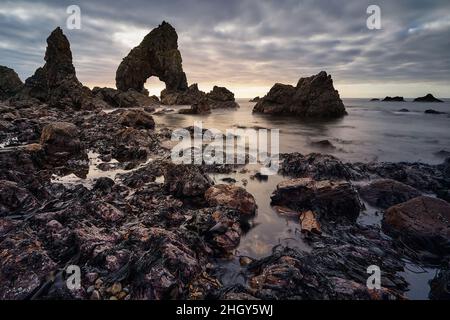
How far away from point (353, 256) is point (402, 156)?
1759 cm

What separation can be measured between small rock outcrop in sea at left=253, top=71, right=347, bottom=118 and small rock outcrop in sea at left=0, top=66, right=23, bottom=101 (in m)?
93.9

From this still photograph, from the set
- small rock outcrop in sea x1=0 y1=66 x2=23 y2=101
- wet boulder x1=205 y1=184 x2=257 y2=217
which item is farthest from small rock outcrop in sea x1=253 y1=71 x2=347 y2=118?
small rock outcrop in sea x1=0 y1=66 x2=23 y2=101

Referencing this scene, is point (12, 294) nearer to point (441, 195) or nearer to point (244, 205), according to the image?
point (244, 205)

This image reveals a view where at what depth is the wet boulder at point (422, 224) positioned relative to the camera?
690cm

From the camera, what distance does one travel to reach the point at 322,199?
905 centimetres

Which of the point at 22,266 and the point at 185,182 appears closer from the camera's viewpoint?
the point at 22,266

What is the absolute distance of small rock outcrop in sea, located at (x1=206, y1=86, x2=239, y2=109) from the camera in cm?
11261

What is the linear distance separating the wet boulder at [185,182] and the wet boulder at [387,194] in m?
6.20

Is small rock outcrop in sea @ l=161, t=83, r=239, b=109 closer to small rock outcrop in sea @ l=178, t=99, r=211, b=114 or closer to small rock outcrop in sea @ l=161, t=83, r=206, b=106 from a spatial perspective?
small rock outcrop in sea @ l=161, t=83, r=206, b=106

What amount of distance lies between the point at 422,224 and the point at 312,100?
63529mm

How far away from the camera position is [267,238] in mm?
7410

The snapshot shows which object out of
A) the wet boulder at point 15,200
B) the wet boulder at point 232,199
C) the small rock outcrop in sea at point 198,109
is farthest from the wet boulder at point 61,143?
the small rock outcrop in sea at point 198,109

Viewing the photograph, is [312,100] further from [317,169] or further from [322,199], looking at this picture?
[322,199]

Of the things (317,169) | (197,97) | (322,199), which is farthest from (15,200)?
(197,97)
